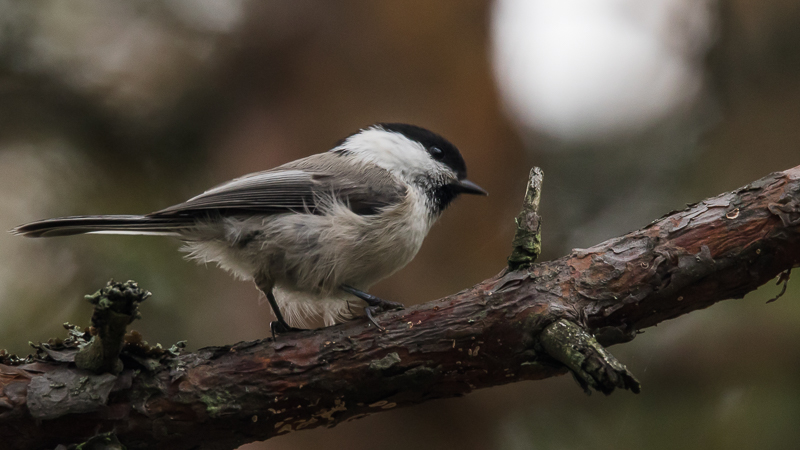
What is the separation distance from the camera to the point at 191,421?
1.66 m

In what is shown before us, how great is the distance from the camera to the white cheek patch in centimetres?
260

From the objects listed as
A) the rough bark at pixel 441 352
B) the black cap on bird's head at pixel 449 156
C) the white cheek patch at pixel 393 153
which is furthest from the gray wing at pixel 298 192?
the rough bark at pixel 441 352

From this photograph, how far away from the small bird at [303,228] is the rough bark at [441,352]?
0.32 meters

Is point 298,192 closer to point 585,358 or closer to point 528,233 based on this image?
point 528,233

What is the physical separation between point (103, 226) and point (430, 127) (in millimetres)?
2056

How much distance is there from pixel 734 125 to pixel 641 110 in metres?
0.55

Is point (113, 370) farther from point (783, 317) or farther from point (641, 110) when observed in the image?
point (641, 110)

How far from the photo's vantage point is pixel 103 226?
1.99 metres

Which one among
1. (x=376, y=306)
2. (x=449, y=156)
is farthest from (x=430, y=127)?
(x=376, y=306)

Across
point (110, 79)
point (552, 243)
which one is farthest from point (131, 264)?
point (552, 243)

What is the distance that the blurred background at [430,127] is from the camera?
2.71 m

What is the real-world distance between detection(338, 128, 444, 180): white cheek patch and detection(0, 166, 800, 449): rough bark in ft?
3.20

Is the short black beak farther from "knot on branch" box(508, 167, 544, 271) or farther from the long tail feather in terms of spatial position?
the long tail feather

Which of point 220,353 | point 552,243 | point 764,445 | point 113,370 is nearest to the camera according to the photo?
point 113,370
